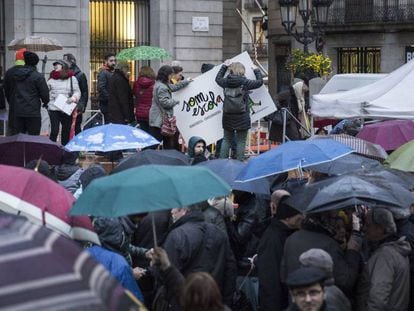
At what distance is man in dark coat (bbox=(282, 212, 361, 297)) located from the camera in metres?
8.00

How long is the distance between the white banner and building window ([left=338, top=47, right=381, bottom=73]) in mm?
25597

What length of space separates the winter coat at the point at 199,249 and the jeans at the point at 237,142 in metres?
8.47

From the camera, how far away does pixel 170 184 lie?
23.4ft

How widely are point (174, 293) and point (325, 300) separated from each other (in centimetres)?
94

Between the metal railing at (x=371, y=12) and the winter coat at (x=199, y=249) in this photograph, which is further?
the metal railing at (x=371, y=12)

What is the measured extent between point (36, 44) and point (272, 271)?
54.0 feet

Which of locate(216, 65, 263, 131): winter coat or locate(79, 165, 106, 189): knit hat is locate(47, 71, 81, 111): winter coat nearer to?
locate(216, 65, 263, 131): winter coat

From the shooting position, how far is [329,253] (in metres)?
8.05

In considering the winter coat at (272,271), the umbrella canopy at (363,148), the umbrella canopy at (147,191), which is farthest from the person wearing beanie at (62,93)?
the umbrella canopy at (147,191)

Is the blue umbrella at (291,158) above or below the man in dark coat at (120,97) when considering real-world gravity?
below

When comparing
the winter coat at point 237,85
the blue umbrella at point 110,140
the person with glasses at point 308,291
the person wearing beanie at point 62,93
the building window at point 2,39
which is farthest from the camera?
the building window at point 2,39

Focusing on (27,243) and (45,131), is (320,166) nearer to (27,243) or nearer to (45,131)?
(27,243)

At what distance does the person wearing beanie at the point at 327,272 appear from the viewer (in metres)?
7.20

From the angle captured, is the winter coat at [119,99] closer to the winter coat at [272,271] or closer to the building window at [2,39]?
the building window at [2,39]
